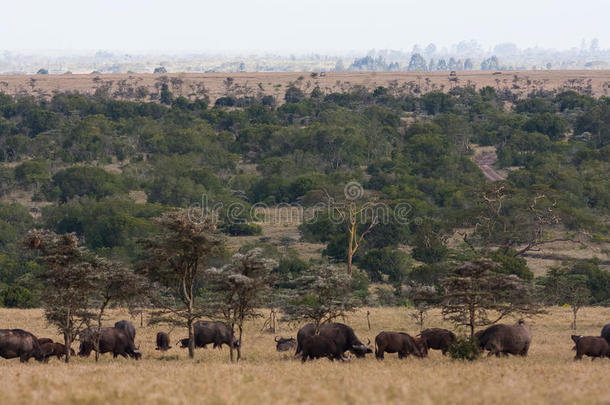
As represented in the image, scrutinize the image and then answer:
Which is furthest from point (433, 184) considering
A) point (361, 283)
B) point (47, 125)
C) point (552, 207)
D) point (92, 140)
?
point (47, 125)

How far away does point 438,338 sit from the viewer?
27.2 m

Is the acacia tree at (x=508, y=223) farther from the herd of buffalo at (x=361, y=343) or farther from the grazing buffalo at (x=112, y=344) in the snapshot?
the grazing buffalo at (x=112, y=344)

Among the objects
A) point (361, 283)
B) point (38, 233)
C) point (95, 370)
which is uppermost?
point (38, 233)

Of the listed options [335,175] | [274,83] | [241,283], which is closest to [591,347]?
[241,283]

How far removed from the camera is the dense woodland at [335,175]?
58250mm

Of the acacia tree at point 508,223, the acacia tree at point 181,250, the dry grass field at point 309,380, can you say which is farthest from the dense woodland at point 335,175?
the dry grass field at point 309,380

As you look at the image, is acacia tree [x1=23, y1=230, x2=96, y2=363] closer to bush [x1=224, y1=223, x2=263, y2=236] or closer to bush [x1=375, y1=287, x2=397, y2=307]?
bush [x1=375, y1=287, x2=397, y2=307]

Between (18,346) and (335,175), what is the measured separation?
201 ft

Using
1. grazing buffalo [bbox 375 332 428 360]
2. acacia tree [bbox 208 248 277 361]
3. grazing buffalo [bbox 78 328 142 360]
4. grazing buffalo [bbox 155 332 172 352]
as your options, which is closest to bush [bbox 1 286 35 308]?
grazing buffalo [bbox 155 332 172 352]

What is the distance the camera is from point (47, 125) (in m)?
116

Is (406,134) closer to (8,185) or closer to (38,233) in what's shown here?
(8,185)

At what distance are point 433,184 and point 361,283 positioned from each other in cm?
3366

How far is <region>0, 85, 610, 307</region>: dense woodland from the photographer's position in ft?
191

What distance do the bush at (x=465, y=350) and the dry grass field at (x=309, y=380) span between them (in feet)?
1.13
